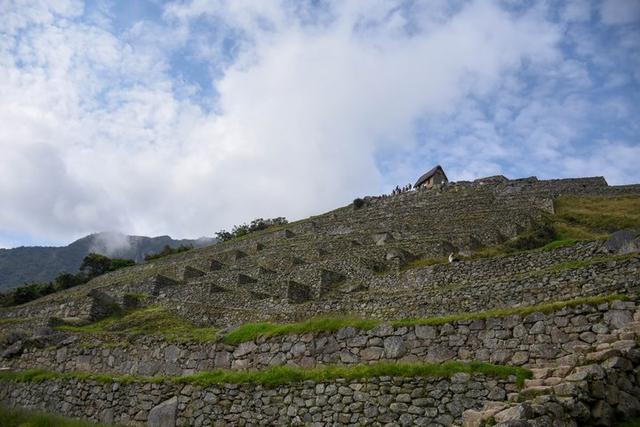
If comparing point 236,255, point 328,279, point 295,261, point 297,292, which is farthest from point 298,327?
point 236,255

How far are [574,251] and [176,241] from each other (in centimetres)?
12627

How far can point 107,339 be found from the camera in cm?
1845

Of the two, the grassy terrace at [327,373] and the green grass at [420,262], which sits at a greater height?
the green grass at [420,262]

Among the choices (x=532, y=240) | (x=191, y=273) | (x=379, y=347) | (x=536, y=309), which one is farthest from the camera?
(x=191, y=273)

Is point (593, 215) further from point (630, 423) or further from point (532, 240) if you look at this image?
point (630, 423)

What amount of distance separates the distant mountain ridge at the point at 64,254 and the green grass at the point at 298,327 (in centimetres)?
9166

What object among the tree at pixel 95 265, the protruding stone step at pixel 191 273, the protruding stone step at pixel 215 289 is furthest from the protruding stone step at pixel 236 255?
the tree at pixel 95 265

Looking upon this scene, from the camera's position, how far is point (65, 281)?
60.8 metres

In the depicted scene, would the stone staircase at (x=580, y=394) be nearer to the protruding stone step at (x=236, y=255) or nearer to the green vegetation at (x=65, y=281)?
the protruding stone step at (x=236, y=255)

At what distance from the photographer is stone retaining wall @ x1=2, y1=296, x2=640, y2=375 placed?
413 inches

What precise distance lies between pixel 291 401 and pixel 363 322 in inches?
97.6

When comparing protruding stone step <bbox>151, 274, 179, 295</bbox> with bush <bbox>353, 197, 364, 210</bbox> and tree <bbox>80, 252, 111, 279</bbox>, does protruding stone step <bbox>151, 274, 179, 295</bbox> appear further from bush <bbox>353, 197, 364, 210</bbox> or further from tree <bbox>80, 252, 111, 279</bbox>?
tree <bbox>80, 252, 111, 279</bbox>

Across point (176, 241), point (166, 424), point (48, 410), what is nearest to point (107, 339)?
point (48, 410)

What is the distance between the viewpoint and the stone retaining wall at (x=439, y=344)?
10484 millimetres
